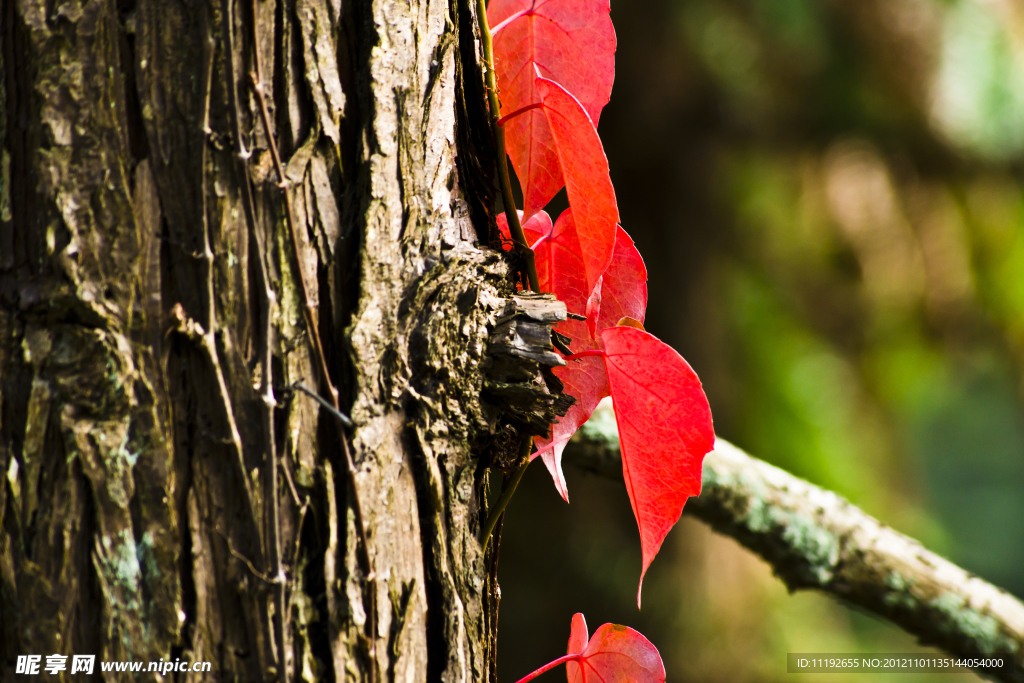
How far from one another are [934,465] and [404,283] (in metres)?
9.60

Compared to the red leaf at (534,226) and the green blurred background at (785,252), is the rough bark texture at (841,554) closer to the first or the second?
the red leaf at (534,226)

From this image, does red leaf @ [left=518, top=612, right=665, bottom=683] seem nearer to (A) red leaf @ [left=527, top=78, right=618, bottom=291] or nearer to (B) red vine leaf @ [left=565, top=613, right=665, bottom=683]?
(B) red vine leaf @ [left=565, top=613, right=665, bottom=683]

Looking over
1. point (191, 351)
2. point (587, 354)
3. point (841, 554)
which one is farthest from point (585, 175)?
point (841, 554)

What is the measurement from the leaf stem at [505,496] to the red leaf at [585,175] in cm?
11

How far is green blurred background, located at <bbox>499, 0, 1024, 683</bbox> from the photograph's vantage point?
1.47 meters

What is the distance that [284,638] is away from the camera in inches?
12.5

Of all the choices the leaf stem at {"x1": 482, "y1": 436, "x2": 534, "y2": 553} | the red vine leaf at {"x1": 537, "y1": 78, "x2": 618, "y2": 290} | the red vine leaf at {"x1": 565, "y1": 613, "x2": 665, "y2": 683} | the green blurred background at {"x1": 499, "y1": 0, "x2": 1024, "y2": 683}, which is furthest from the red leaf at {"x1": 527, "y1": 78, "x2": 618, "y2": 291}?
the green blurred background at {"x1": 499, "y1": 0, "x2": 1024, "y2": 683}

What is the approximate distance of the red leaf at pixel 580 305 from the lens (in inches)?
16.5

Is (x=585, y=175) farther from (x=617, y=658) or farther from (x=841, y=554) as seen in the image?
(x=841, y=554)

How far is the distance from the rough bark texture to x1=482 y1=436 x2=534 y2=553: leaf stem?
0.83ft

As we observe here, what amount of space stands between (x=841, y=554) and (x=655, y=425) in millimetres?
490

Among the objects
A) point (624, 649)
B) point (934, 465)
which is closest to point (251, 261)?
point (624, 649)

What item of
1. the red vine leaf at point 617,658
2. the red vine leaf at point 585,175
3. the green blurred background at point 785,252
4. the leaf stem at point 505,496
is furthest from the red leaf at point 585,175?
the green blurred background at point 785,252

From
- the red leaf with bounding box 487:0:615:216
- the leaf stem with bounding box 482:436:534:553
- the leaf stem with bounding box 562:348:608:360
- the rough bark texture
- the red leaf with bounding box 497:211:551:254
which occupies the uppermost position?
the red leaf with bounding box 487:0:615:216
